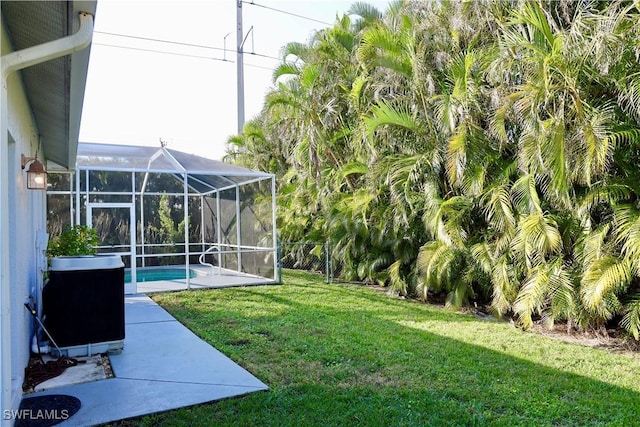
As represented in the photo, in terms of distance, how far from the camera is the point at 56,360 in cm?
478

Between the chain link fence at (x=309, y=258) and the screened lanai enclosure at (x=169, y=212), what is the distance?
1097 millimetres

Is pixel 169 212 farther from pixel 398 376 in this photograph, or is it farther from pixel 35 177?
pixel 398 376

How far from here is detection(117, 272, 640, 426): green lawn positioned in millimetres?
3451

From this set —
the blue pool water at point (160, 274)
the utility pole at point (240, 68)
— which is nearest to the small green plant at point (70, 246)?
the blue pool water at point (160, 274)

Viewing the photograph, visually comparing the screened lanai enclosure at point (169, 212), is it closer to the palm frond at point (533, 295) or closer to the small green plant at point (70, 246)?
the small green plant at point (70, 246)

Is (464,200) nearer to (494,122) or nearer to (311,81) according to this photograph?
(494,122)

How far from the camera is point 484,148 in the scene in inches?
280

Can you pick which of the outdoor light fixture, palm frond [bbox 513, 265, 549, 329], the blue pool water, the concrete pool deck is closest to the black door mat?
the concrete pool deck

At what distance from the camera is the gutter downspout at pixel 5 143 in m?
2.35

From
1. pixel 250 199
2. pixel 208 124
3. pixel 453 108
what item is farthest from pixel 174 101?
pixel 453 108

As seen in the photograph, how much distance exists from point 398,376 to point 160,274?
34.7 feet

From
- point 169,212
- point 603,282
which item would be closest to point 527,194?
point 603,282

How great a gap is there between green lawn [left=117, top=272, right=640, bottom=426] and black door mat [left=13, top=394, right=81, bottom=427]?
602mm

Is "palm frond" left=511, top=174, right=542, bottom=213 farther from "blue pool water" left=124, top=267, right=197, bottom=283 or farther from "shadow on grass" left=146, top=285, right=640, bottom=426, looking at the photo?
"blue pool water" left=124, top=267, right=197, bottom=283
